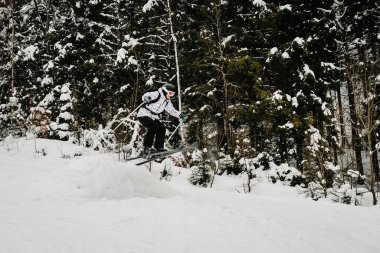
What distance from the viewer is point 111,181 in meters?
6.18

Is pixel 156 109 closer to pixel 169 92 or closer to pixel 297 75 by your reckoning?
pixel 169 92

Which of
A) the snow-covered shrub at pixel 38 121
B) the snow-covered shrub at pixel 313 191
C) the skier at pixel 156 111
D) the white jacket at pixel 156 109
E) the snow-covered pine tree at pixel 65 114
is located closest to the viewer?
the skier at pixel 156 111

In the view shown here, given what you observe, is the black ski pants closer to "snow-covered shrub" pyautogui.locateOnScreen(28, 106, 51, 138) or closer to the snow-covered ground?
the snow-covered ground

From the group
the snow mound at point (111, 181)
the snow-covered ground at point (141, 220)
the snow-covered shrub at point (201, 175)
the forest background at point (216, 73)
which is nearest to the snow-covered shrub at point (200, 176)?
the snow-covered shrub at point (201, 175)

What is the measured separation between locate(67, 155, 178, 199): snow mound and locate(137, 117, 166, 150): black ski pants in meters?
2.30

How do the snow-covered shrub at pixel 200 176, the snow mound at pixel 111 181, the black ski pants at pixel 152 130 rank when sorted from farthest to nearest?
1. the snow-covered shrub at pixel 200 176
2. the black ski pants at pixel 152 130
3. the snow mound at pixel 111 181

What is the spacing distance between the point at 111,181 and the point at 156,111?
3.08 meters

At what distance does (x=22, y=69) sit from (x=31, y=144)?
1065 cm

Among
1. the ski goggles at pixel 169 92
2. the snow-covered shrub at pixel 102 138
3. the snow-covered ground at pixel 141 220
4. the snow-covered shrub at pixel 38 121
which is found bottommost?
the snow-covered ground at pixel 141 220

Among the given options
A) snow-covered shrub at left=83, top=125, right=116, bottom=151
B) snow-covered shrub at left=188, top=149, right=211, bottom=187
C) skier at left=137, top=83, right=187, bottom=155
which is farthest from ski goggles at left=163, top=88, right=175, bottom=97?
snow-covered shrub at left=83, top=125, right=116, bottom=151

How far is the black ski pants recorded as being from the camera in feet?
29.3

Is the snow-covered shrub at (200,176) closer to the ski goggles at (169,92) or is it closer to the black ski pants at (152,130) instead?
the black ski pants at (152,130)

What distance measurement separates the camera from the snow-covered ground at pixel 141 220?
4.17 meters

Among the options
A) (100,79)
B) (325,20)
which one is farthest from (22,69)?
(325,20)
